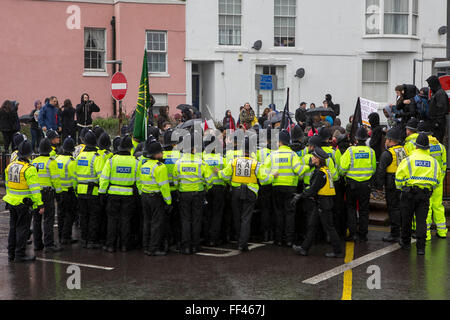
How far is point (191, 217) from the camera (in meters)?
11.4

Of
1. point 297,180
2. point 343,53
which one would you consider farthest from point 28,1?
point 297,180

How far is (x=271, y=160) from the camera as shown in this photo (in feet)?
38.2

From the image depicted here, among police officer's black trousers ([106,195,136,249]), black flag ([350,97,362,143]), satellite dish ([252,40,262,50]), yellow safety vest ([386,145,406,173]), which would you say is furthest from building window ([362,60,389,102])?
police officer's black trousers ([106,195,136,249])

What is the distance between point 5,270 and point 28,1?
18.6 metres

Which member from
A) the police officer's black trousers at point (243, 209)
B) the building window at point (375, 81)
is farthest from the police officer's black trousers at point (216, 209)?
the building window at point (375, 81)

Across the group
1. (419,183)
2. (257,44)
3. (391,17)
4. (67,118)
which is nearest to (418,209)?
(419,183)

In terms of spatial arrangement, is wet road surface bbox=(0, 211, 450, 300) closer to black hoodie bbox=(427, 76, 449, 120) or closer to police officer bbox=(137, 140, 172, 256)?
police officer bbox=(137, 140, 172, 256)

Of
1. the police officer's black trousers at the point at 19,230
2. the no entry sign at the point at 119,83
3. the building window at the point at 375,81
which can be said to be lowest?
the police officer's black trousers at the point at 19,230

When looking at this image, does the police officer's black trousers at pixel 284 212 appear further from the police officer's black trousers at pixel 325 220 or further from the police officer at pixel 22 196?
the police officer at pixel 22 196

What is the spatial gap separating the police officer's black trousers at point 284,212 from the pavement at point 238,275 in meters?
0.26

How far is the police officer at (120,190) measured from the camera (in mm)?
11188

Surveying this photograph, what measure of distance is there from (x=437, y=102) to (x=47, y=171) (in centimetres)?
818

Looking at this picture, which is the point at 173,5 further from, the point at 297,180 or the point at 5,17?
the point at 297,180

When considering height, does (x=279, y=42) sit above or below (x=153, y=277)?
above
